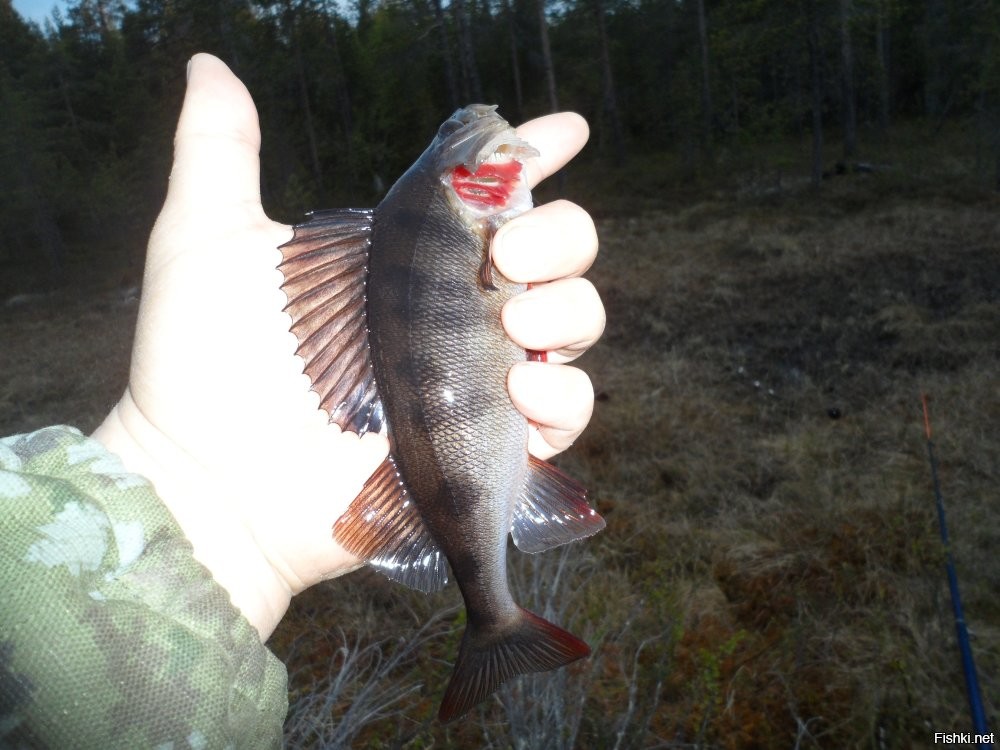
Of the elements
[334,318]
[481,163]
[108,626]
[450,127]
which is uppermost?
[450,127]

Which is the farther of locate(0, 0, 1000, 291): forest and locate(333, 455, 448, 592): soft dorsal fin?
locate(0, 0, 1000, 291): forest

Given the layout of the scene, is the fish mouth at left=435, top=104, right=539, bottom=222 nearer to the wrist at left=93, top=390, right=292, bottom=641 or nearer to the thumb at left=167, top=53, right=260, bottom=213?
the thumb at left=167, top=53, right=260, bottom=213

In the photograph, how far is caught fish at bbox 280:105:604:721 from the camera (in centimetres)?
190

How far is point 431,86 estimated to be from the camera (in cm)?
3662

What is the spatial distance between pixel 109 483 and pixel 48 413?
524 inches

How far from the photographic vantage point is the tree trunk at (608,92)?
29094mm

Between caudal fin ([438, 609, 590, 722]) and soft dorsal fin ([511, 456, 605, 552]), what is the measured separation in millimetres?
231

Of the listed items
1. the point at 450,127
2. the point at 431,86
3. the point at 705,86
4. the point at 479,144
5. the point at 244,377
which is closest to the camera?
the point at 479,144

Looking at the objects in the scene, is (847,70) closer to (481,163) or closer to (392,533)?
(481,163)

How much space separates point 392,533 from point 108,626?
768 millimetres

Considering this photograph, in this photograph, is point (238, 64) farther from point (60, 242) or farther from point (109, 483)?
point (109, 483)

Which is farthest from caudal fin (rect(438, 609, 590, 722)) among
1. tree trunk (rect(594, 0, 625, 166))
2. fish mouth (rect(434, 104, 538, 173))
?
tree trunk (rect(594, 0, 625, 166))

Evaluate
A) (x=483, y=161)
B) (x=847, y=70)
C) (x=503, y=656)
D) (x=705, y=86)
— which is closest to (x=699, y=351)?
(x=483, y=161)

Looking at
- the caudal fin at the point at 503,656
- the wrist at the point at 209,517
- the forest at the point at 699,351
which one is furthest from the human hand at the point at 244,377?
the forest at the point at 699,351
